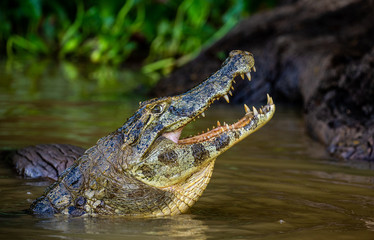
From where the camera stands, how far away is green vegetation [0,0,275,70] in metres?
16.8

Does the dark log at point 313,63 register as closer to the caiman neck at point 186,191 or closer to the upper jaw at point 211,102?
the upper jaw at point 211,102

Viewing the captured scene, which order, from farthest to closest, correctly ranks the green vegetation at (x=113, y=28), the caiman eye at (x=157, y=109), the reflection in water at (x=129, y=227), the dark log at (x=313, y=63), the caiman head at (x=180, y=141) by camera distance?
the green vegetation at (x=113, y=28) → the dark log at (x=313, y=63) → the caiman eye at (x=157, y=109) → the caiman head at (x=180, y=141) → the reflection in water at (x=129, y=227)

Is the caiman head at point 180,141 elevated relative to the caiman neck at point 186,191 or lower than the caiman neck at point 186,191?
elevated

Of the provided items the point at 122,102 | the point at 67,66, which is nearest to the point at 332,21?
the point at 122,102

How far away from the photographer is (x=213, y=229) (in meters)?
3.82

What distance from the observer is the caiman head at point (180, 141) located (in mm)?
4012

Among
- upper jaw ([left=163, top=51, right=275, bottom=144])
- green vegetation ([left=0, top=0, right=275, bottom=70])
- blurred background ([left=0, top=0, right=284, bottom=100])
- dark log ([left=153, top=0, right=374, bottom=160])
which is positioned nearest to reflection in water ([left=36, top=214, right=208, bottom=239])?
upper jaw ([left=163, top=51, right=275, bottom=144])

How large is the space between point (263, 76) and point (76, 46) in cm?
947

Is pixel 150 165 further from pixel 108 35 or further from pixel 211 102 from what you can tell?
pixel 108 35

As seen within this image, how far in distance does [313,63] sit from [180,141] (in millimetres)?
5137

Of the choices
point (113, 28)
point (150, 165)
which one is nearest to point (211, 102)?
point (150, 165)

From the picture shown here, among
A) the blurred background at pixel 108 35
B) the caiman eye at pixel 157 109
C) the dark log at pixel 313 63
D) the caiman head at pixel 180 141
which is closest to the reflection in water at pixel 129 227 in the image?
the caiman head at pixel 180 141

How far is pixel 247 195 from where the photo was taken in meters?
4.82

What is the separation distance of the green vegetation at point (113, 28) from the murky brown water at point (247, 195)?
839 cm
